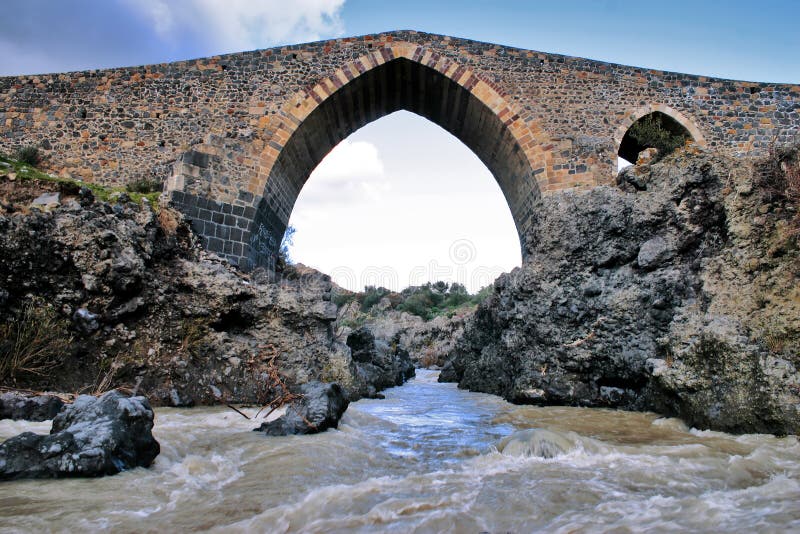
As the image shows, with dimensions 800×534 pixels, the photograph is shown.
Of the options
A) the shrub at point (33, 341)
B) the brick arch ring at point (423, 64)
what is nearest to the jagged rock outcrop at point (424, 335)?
the brick arch ring at point (423, 64)

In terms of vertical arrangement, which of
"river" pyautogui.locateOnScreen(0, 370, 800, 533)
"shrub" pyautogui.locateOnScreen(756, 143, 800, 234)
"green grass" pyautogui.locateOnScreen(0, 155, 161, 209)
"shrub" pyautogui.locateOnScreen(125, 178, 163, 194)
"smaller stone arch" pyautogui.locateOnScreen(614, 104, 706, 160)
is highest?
"smaller stone arch" pyautogui.locateOnScreen(614, 104, 706, 160)

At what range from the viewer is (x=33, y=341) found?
4.81m

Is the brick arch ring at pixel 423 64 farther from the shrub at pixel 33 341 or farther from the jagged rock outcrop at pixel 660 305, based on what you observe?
the shrub at pixel 33 341

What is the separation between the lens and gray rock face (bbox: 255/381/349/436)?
4113 mm

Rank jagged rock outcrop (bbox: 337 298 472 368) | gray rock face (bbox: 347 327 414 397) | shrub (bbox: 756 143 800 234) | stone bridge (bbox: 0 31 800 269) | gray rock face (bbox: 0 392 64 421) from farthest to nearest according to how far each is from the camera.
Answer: jagged rock outcrop (bbox: 337 298 472 368) → stone bridge (bbox: 0 31 800 269) → gray rock face (bbox: 347 327 414 397) → shrub (bbox: 756 143 800 234) → gray rock face (bbox: 0 392 64 421)

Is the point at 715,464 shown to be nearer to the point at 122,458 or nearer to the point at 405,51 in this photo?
the point at 122,458

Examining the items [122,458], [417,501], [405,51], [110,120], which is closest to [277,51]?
[405,51]

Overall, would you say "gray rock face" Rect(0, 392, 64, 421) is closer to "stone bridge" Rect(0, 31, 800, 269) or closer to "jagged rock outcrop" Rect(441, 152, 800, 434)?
"stone bridge" Rect(0, 31, 800, 269)

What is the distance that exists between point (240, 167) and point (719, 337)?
7.65m

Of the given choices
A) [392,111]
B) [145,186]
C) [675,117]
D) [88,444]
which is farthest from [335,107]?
[88,444]

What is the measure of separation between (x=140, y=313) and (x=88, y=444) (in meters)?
3.51

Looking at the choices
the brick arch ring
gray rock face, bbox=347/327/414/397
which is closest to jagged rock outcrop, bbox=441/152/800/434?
the brick arch ring

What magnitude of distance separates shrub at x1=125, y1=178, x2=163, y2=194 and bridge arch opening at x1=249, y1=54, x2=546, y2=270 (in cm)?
205

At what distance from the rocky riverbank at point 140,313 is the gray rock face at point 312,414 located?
1568mm
